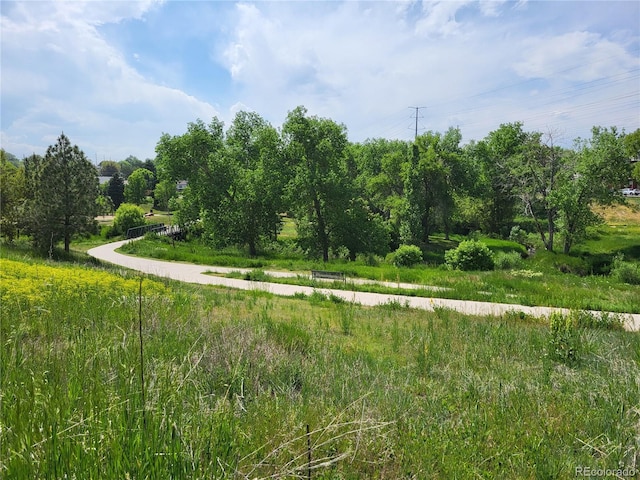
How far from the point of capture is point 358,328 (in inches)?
315

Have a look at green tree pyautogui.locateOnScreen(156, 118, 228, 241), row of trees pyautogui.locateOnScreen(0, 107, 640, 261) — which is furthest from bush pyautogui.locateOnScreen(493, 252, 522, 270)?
green tree pyautogui.locateOnScreen(156, 118, 228, 241)

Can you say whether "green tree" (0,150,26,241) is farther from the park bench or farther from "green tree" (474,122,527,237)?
"green tree" (474,122,527,237)

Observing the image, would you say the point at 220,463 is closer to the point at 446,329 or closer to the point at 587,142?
the point at 446,329

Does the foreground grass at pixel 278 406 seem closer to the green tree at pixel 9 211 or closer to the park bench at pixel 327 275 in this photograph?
the park bench at pixel 327 275

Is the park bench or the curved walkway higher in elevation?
the park bench

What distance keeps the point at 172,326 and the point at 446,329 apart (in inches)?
216

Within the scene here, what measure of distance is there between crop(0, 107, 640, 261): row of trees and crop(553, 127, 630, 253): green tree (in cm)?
8

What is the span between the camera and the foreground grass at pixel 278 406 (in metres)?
1.98

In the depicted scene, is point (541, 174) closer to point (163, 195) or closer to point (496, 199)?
point (496, 199)

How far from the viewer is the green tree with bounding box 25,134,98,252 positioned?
781 inches

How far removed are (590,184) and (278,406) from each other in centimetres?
3371

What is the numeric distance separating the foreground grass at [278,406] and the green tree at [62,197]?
Result: 1743cm

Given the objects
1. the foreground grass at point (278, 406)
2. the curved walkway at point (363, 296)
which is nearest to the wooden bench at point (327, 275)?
the curved walkway at point (363, 296)

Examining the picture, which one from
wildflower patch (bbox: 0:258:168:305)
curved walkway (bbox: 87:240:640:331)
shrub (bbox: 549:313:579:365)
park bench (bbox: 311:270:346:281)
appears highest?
wildflower patch (bbox: 0:258:168:305)
